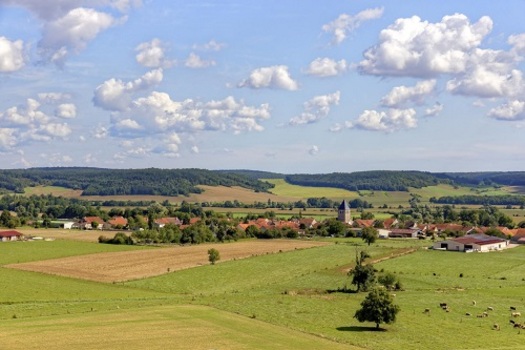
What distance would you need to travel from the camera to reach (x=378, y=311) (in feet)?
201

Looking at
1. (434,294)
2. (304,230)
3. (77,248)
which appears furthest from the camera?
(304,230)

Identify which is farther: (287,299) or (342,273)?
(342,273)

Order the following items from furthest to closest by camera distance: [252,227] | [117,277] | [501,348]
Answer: [252,227], [117,277], [501,348]

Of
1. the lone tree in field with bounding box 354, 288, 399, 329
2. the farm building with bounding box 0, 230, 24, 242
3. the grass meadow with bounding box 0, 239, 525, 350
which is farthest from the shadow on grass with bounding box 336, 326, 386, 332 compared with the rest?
the farm building with bounding box 0, 230, 24, 242

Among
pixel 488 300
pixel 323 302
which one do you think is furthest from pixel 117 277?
pixel 488 300

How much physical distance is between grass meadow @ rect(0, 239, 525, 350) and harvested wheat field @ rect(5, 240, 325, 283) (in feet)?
14.1

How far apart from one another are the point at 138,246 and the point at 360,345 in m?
97.3

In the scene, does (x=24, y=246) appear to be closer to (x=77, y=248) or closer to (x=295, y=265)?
(x=77, y=248)

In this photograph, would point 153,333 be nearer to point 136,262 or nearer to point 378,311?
point 378,311

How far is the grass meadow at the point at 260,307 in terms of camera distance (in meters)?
54.7

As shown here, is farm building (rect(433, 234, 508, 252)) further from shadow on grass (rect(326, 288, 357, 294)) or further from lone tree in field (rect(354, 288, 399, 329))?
lone tree in field (rect(354, 288, 399, 329))

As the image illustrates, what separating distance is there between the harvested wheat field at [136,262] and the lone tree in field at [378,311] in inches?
1669

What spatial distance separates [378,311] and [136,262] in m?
61.0

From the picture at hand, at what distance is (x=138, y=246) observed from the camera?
477ft
